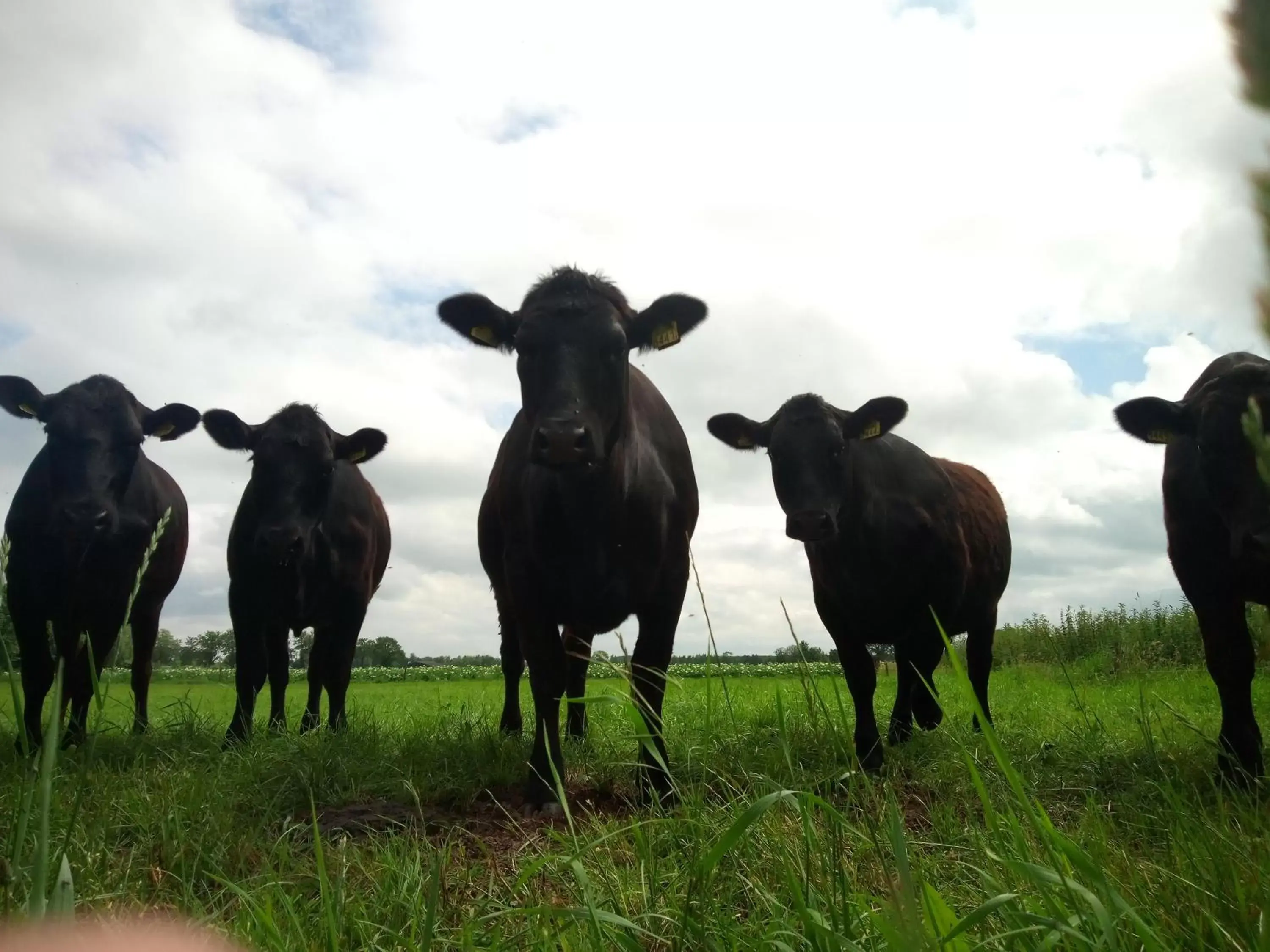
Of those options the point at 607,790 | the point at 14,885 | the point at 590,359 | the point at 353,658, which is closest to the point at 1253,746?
the point at 607,790

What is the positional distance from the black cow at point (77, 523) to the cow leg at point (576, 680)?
3.09 m

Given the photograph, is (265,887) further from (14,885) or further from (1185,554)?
(1185,554)

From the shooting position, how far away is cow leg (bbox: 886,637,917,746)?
707 cm

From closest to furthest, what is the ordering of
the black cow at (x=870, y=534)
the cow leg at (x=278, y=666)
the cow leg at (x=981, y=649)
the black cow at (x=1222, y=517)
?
the black cow at (x=1222, y=517), the black cow at (x=870, y=534), the cow leg at (x=981, y=649), the cow leg at (x=278, y=666)

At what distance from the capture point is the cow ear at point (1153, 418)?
5980 mm

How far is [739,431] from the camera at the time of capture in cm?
819

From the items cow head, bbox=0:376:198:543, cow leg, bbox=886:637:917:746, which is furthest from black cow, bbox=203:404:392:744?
cow leg, bbox=886:637:917:746

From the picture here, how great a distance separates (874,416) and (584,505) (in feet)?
10.0

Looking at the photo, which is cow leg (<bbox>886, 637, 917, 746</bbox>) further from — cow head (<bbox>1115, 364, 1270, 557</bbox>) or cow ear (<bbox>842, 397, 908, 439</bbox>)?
cow head (<bbox>1115, 364, 1270, 557</bbox>)

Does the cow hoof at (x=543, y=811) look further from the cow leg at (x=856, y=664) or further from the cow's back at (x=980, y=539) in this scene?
the cow's back at (x=980, y=539)

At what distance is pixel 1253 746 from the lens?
542 centimetres

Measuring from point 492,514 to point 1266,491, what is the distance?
4754 millimetres

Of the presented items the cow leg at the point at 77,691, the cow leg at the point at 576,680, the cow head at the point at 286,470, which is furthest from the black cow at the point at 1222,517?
the cow leg at the point at 77,691

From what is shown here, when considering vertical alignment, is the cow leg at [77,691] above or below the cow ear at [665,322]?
below
